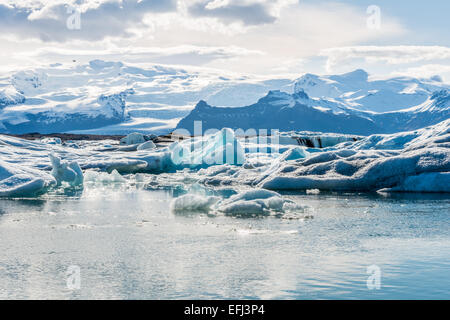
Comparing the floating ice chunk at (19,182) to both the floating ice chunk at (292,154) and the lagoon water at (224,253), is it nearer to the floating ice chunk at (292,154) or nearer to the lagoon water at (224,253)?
the lagoon water at (224,253)

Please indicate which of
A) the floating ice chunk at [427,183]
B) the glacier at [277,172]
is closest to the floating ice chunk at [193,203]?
the glacier at [277,172]

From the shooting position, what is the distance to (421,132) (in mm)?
30625

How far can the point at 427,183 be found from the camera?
21.3 m

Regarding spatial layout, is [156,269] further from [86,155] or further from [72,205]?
[86,155]

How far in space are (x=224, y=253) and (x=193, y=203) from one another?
236 inches

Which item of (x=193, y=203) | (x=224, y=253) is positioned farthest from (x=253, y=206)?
(x=224, y=253)

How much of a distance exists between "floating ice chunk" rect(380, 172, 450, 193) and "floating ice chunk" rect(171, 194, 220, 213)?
8.99 m

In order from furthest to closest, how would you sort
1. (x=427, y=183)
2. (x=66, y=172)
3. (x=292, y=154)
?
1. (x=292, y=154)
2. (x=66, y=172)
3. (x=427, y=183)

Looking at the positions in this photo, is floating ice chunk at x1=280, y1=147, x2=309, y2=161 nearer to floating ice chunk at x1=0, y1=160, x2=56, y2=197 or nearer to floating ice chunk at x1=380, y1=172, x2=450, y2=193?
floating ice chunk at x1=380, y1=172, x2=450, y2=193

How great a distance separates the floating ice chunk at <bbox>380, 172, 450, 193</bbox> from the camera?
21.1m

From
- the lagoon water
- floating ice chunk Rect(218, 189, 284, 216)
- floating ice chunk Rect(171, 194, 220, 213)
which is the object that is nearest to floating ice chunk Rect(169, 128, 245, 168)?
the lagoon water

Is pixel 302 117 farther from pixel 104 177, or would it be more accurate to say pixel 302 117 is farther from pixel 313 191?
pixel 313 191
